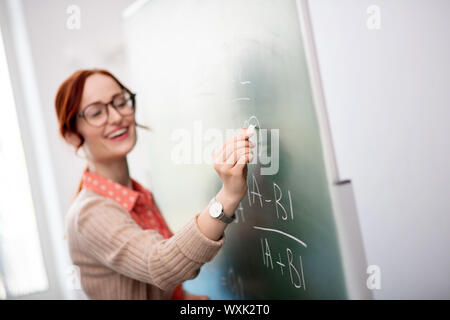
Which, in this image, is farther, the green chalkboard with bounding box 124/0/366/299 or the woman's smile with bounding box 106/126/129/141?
the woman's smile with bounding box 106/126/129/141

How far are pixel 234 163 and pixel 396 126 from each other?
0.30m

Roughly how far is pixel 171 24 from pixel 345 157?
0.66m

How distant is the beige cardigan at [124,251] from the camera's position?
2.85 ft

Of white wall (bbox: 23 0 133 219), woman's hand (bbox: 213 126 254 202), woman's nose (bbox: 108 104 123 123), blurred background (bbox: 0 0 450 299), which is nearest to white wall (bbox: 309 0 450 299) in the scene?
blurred background (bbox: 0 0 450 299)

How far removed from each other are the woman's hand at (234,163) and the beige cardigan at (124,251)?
103mm

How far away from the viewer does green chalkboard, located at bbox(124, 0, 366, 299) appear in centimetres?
85

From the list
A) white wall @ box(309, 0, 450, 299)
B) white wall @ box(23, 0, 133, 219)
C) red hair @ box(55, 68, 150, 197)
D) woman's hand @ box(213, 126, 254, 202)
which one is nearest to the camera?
white wall @ box(309, 0, 450, 299)

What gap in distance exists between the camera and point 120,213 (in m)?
1.02

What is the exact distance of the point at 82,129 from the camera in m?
1.15

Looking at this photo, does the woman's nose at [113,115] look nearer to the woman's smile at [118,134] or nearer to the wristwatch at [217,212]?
the woman's smile at [118,134]

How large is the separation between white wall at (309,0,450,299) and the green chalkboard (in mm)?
58

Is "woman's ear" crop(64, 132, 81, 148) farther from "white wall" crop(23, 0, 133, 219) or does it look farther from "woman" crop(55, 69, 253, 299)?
"white wall" crop(23, 0, 133, 219)

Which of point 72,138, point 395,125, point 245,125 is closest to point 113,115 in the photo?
point 72,138
